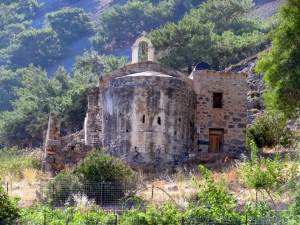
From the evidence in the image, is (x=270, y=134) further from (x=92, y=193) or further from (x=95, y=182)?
(x=92, y=193)

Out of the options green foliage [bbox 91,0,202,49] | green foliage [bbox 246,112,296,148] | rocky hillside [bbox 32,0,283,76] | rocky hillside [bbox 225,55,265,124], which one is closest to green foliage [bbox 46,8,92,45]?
rocky hillside [bbox 32,0,283,76]

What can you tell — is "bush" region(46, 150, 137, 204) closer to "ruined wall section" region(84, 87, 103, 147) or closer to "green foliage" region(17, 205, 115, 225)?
"green foliage" region(17, 205, 115, 225)

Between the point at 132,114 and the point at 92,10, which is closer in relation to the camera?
the point at 132,114

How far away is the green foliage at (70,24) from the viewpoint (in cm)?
8994

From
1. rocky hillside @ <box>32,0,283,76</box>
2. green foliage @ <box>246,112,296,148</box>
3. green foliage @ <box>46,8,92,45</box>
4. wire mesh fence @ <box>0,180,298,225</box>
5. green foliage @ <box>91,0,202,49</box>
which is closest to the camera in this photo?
wire mesh fence @ <box>0,180,298,225</box>

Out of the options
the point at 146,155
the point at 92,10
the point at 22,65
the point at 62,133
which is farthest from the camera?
the point at 92,10

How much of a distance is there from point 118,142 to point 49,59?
58.1m

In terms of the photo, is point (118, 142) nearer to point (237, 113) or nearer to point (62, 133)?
point (237, 113)

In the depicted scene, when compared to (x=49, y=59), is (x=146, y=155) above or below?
below

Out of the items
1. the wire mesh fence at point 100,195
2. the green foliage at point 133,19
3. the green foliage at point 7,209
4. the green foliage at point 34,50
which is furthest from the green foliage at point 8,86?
the green foliage at point 7,209

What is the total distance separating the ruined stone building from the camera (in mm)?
27000

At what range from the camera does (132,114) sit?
2736 centimetres

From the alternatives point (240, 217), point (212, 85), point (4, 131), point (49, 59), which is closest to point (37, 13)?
point (49, 59)

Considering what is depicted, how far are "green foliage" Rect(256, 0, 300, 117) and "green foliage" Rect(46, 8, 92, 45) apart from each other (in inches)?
2706
